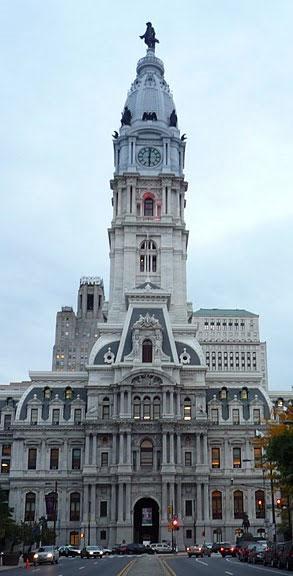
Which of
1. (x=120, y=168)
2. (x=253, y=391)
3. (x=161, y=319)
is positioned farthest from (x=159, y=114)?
(x=253, y=391)

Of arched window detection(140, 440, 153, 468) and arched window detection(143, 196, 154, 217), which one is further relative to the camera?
arched window detection(143, 196, 154, 217)

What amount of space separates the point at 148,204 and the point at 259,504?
57722 millimetres

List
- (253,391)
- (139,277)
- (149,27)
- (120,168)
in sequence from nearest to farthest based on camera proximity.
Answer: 1. (253,391)
2. (139,277)
3. (120,168)
4. (149,27)

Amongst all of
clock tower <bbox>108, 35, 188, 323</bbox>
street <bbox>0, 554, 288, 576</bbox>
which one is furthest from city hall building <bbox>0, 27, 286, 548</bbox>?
street <bbox>0, 554, 288, 576</bbox>

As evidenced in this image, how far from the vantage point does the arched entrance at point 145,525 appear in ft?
321

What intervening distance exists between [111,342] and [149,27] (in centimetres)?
8440

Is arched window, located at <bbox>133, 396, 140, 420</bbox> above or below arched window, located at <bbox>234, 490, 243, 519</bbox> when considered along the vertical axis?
above

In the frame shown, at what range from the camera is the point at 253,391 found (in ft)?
354

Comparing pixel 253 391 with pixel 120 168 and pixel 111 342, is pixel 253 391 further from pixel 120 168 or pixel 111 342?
pixel 120 168

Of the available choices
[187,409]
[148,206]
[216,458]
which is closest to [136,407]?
[187,409]

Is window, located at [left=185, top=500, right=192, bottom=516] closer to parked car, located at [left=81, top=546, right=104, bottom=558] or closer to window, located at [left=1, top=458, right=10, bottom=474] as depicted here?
parked car, located at [left=81, top=546, right=104, bottom=558]

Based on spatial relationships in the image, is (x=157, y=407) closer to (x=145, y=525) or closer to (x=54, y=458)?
(x=145, y=525)

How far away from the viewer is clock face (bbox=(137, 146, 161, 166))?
135m

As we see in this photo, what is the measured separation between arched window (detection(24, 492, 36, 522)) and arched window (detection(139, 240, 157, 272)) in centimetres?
4371
